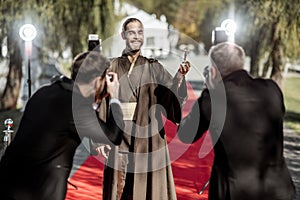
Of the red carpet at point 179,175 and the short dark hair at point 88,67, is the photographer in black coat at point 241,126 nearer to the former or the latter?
the short dark hair at point 88,67

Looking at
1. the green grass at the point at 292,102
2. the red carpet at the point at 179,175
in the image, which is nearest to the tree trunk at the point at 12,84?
the red carpet at the point at 179,175

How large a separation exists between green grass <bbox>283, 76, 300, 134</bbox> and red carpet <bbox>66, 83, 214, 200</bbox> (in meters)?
5.18

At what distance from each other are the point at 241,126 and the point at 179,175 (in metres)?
4.65

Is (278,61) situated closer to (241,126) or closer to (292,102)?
(292,102)

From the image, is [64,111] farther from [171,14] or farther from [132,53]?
[171,14]

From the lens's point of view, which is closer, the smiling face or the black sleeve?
the black sleeve

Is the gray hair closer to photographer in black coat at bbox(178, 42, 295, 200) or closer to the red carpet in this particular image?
photographer in black coat at bbox(178, 42, 295, 200)

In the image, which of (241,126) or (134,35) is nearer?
(241,126)

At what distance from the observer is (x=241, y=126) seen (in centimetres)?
367

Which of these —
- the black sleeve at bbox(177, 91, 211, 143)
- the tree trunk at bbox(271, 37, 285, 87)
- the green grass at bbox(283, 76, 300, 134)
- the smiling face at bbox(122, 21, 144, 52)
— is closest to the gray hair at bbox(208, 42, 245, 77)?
the black sleeve at bbox(177, 91, 211, 143)

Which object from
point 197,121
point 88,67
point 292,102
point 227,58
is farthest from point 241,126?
point 292,102

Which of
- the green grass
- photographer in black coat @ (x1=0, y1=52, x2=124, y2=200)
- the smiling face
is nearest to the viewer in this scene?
photographer in black coat @ (x1=0, y1=52, x2=124, y2=200)

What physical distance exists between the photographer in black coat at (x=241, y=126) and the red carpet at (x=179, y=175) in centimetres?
305

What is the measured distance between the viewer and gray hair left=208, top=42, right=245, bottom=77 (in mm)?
3695
